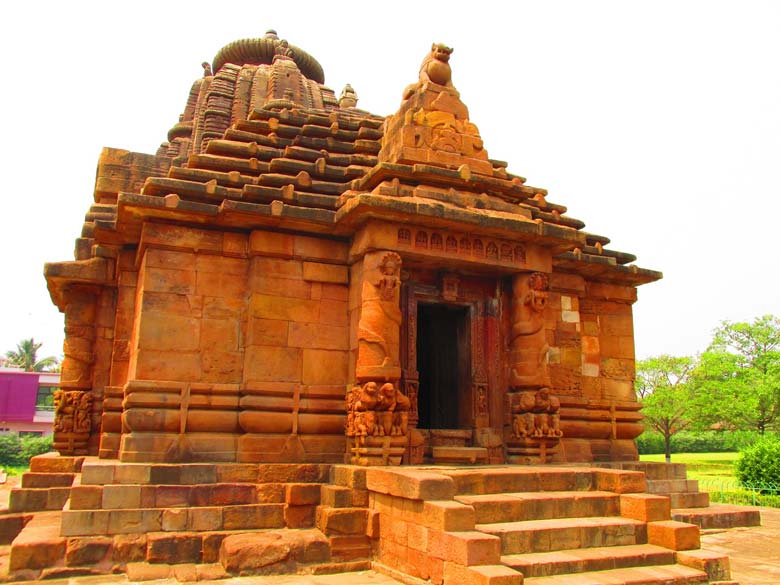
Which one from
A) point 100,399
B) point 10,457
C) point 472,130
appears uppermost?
point 472,130

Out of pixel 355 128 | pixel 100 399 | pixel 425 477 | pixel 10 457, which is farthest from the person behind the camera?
pixel 10 457

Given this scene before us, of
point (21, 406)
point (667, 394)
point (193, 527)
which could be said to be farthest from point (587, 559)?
point (21, 406)

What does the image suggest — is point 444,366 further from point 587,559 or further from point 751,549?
point 587,559

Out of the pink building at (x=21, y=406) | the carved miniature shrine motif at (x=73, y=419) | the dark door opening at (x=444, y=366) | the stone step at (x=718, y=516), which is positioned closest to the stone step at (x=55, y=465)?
the carved miniature shrine motif at (x=73, y=419)

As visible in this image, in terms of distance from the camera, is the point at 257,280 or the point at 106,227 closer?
the point at 257,280

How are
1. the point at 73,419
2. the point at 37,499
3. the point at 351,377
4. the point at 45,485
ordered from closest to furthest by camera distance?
the point at 351,377 → the point at 37,499 → the point at 45,485 → the point at 73,419

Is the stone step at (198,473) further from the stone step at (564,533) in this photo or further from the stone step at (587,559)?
the stone step at (587,559)

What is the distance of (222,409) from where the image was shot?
9344 mm

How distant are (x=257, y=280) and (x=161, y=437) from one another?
249 centimetres

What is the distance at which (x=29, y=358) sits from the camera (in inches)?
3078

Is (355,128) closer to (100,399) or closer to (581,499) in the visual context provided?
(100,399)

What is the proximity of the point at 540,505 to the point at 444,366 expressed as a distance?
4.51 m

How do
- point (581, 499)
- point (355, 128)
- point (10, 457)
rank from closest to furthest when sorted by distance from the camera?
1. point (581, 499)
2. point (355, 128)
3. point (10, 457)

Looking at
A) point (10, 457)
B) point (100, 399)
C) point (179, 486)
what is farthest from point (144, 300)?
point (10, 457)
